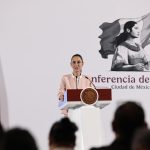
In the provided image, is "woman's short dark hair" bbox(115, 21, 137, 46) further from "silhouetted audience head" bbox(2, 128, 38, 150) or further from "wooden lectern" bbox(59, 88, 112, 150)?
"silhouetted audience head" bbox(2, 128, 38, 150)

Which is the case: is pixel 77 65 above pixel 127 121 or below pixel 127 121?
below

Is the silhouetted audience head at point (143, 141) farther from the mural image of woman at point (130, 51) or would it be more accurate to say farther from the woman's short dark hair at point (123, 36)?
the woman's short dark hair at point (123, 36)

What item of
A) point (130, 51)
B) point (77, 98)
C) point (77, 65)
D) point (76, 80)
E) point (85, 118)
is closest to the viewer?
point (85, 118)

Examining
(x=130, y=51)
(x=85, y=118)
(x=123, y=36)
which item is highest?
(x=123, y=36)

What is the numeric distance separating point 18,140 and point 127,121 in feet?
2.39

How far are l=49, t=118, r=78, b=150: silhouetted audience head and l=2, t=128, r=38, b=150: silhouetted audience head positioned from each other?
32.0 inches

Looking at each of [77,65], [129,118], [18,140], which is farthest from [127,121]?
[77,65]

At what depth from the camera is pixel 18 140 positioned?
1942mm

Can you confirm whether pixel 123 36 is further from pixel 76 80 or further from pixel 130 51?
pixel 76 80

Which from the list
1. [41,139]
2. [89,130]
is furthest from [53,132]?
[41,139]

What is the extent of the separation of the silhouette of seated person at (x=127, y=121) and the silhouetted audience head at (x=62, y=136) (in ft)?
1.04

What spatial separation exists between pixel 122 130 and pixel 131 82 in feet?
20.4

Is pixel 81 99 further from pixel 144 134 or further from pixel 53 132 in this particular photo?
pixel 144 134

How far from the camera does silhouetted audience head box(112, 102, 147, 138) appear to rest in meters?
2.50
